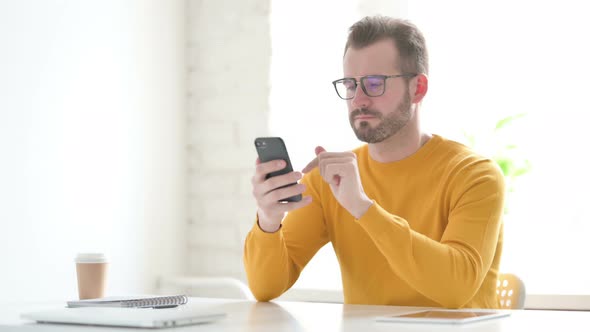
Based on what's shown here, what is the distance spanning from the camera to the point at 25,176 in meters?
2.46

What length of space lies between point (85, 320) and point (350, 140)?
211 centimetres

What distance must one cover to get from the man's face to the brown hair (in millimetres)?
18

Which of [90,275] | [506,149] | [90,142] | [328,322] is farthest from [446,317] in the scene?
[506,149]

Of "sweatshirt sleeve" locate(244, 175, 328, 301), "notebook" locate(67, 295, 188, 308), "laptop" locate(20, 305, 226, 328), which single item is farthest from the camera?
"sweatshirt sleeve" locate(244, 175, 328, 301)

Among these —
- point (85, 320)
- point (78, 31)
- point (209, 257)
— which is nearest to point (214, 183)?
point (209, 257)

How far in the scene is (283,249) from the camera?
80.7 inches

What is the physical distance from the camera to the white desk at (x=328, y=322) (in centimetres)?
128

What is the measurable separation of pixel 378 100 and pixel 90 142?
3.50 feet

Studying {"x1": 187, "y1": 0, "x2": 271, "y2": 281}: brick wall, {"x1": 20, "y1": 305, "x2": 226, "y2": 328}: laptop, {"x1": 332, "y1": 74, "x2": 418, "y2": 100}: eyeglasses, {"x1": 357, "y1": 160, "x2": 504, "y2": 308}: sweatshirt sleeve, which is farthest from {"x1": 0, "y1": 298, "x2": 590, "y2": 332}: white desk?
{"x1": 187, "y1": 0, "x2": 271, "y2": 281}: brick wall

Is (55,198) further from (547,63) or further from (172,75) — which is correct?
(547,63)

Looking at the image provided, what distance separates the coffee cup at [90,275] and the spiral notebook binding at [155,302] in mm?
260

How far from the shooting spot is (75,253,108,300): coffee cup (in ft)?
6.07

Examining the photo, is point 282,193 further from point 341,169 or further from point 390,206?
point 390,206

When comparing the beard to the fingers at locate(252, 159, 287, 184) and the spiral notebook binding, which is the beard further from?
the spiral notebook binding
